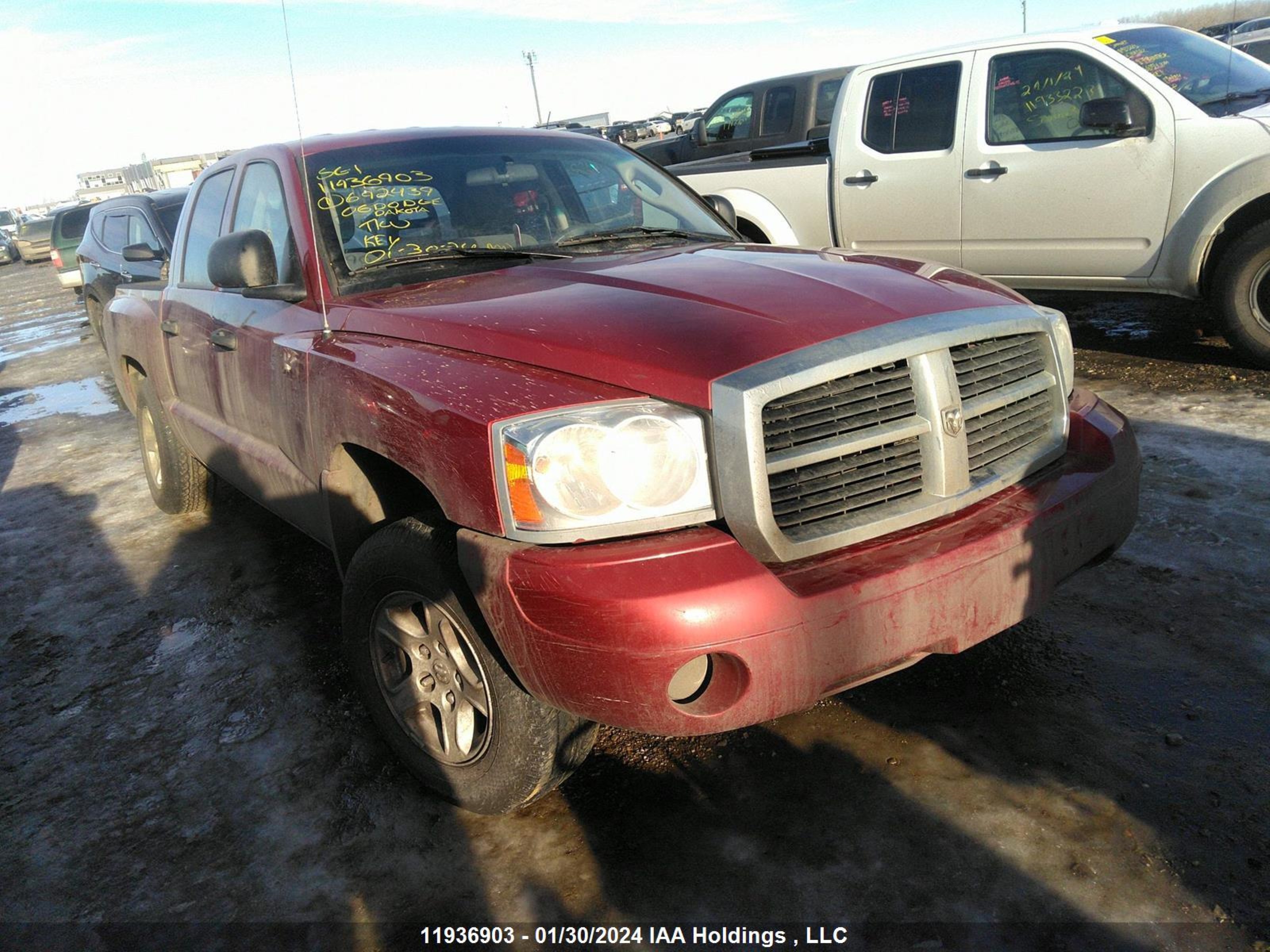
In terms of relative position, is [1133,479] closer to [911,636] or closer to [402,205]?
[911,636]

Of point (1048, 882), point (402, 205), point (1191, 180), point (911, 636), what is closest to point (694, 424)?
point (911, 636)

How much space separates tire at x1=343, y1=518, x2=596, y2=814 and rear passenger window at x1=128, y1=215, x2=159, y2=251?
6.47 metres

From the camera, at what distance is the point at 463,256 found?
3053 mm

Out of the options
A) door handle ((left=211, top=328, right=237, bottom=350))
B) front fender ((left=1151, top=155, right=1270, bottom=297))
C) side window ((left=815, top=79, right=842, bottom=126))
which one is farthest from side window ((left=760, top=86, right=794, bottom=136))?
door handle ((left=211, top=328, right=237, bottom=350))

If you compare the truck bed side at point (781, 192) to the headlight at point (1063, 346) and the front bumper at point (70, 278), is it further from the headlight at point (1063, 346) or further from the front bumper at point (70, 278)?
the front bumper at point (70, 278)

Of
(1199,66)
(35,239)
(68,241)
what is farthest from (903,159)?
(35,239)

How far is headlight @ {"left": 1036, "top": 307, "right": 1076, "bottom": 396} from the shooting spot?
2.60 meters

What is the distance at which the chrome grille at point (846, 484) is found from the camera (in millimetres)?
2092

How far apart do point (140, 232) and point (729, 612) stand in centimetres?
827

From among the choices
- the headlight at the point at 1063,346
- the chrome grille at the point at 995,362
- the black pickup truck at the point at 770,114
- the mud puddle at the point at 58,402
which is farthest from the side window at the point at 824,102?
the chrome grille at the point at 995,362

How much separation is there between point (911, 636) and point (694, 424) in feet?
2.13

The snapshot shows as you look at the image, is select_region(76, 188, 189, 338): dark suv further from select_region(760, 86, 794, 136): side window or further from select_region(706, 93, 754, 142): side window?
select_region(760, 86, 794, 136): side window

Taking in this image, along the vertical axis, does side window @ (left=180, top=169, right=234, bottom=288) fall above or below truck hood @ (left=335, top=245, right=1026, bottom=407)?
above

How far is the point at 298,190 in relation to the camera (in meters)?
3.15
